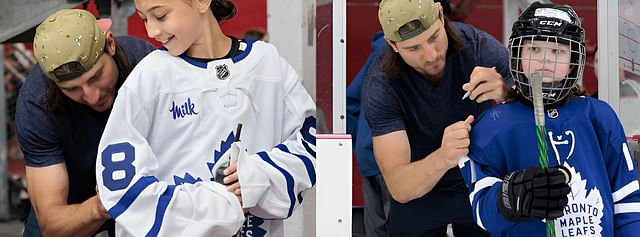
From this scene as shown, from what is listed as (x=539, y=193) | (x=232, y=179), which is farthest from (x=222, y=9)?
(x=539, y=193)

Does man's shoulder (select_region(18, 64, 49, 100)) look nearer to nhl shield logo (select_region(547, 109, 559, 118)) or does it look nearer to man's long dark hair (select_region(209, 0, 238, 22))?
man's long dark hair (select_region(209, 0, 238, 22))

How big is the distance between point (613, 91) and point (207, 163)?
1032 millimetres

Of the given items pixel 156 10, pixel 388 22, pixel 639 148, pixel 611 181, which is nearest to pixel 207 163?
pixel 156 10

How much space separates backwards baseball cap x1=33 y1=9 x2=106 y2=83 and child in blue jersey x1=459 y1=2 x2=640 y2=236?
921 millimetres

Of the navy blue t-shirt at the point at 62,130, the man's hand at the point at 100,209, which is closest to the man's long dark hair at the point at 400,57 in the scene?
the navy blue t-shirt at the point at 62,130

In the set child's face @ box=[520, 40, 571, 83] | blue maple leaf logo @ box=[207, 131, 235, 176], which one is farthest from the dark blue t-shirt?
child's face @ box=[520, 40, 571, 83]

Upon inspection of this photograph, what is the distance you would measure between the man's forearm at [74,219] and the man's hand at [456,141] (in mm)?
830

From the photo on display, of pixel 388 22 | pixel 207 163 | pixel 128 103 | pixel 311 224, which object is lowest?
pixel 311 224

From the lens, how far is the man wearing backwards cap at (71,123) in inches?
93.4

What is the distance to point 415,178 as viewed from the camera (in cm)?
236

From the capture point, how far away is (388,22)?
→ 229 centimetres

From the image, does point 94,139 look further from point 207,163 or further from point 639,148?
point 639,148

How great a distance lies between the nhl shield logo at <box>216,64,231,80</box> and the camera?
2262mm

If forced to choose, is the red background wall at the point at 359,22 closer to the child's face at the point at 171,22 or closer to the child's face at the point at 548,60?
the child's face at the point at 171,22
